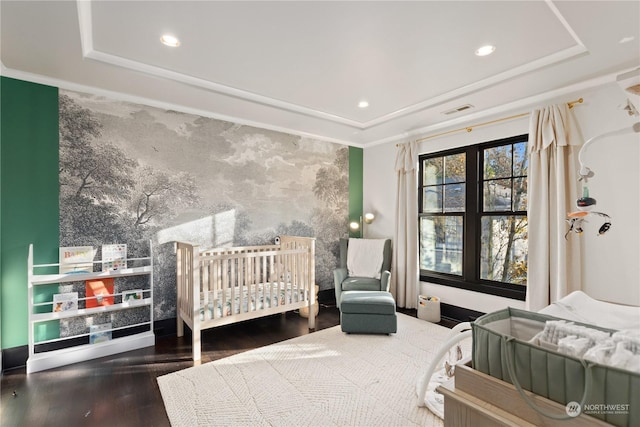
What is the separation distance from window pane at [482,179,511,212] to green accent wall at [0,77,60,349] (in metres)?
4.48

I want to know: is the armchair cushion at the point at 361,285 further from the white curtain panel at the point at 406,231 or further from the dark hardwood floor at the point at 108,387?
the dark hardwood floor at the point at 108,387

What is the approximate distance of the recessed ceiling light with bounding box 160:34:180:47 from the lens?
206 centimetres

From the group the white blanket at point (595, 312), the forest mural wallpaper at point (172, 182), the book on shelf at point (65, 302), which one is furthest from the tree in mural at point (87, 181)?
the white blanket at point (595, 312)

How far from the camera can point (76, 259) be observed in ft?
9.00

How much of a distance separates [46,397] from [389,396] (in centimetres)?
246

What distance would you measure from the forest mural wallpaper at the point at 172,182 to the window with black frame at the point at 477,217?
1.58 m

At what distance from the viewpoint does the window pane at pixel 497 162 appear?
3395mm

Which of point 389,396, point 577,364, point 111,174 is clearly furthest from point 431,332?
point 111,174

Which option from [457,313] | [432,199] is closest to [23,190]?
[432,199]

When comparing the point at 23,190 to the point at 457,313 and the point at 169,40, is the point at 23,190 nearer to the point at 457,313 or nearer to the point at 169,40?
the point at 169,40

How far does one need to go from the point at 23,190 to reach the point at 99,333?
4.70ft

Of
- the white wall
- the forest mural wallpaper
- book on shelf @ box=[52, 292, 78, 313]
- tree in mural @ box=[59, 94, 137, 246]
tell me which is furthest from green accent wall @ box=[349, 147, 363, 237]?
book on shelf @ box=[52, 292, 78, 313]

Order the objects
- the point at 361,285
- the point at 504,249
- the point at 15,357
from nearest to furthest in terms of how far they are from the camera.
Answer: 1. the point at 15,357
2. the point at 504,249
3. the point at 361,285

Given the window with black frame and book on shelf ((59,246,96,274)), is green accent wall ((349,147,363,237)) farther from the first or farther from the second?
book on shelf ((59,246,96,274))
